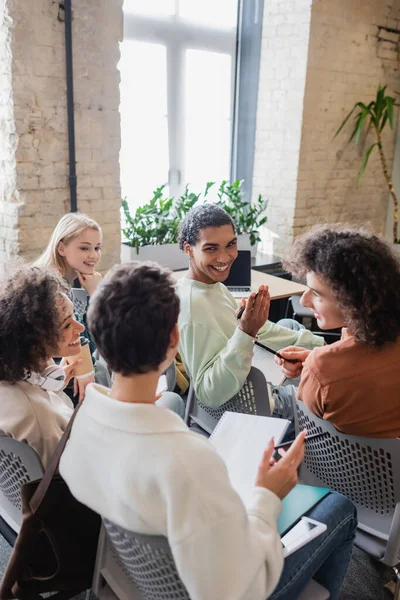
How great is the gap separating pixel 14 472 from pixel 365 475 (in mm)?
897

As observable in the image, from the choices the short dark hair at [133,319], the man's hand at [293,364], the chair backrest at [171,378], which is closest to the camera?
the short dark hair at [133,319]

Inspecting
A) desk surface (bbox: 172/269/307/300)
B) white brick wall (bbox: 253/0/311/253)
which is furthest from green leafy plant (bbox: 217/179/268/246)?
desk surface (bbox: 172/269/307/300)

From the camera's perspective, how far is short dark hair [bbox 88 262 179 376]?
0.95 metres

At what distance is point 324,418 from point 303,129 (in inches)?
145

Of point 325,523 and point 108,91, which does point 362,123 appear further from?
point 325,523

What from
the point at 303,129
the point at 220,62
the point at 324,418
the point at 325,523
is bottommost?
the point at 325,523

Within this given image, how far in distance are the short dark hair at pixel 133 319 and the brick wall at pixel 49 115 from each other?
2.39 meters

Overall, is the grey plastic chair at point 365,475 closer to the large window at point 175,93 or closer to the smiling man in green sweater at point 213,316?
the smiling man in green sweater at point 213,316

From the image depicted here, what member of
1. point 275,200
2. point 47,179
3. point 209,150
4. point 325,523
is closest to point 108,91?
point 47,179

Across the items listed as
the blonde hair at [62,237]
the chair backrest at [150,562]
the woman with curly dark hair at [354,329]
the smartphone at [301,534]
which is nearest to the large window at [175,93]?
the blonde hair at [62,237]

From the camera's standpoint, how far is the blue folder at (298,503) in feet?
4.14

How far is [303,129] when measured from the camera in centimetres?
456

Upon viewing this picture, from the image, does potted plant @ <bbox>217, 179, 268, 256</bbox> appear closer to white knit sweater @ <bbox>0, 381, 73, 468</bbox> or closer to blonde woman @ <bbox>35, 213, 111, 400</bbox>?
blonde woman @ <bbox>35, 213, 111, 400</bbox>

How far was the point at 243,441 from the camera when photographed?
1392 millimetres
